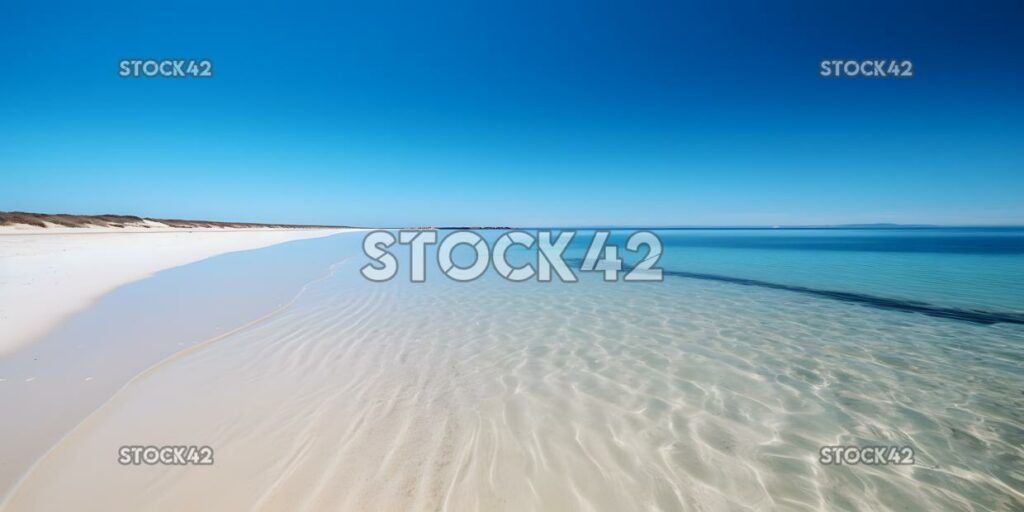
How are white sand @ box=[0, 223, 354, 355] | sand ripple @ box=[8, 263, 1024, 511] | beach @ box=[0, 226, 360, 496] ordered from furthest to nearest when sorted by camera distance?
A: white sand @ box=[0, 223, 354, 355] → beach @ box=[0, 226, 360, 496] → sand ripple @ box=[8, 263, 1024, 511]

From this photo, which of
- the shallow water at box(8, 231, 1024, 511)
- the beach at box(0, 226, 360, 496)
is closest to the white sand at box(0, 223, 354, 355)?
the beach at box(0, 226, 360, 496)

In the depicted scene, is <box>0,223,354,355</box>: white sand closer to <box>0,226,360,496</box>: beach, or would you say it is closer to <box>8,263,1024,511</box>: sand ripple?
<box>0,226,360,496</box>: beach

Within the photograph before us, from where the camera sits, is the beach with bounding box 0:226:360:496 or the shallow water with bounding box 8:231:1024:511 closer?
the shallow water with bounding box 8:231:1024:511

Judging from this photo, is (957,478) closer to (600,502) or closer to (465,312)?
(600,502)

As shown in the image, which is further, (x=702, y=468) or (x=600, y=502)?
(x=702, y=468)

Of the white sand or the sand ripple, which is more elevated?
the white sand

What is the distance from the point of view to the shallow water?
2.87 m

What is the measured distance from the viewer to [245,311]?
7.97m

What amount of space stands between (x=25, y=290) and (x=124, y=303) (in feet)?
8.14

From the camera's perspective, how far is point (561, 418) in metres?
4.05

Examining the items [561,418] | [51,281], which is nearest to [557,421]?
[561,418]

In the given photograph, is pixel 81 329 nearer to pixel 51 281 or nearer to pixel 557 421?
pixel 51 281

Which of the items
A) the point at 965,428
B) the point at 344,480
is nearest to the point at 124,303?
the point at 344,480

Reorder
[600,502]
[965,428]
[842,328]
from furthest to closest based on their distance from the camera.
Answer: [842,328] → [965,428] → [600,502]
